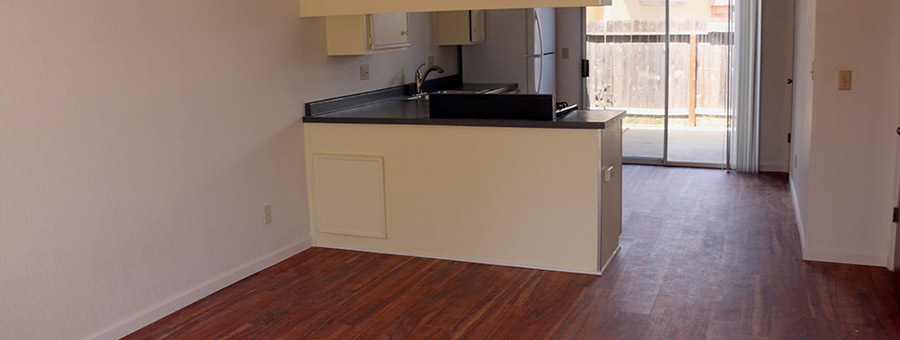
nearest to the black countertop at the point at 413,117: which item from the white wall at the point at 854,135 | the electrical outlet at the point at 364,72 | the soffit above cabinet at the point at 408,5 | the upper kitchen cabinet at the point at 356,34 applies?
the electrical outlet at the point at 364,72

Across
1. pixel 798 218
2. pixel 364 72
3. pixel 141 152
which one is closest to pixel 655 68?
pixel 798 218

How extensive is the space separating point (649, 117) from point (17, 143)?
5581 millimetres

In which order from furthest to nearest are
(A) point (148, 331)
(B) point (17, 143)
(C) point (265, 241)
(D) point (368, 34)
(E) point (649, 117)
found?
(E) point (649, 117) < (D) point (368, 34) < (C) point (265, 241) < (A) point (148, 331) < (B) point (17, 143)

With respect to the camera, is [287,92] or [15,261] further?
[287,92]

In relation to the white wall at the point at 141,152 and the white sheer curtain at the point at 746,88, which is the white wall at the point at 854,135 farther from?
the white wall at the point at 141,152

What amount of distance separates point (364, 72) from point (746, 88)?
3.42 meters

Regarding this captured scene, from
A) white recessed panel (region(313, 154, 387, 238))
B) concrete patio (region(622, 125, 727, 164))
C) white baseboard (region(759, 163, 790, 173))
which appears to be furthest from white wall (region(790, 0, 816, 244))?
white recessed panel (region(313, 154, 387, 238))

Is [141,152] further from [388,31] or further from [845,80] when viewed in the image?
[845,80]

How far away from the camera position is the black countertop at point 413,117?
403 centimetres

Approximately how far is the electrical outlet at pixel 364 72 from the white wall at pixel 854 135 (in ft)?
8.82

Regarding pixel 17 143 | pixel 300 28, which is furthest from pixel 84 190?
pixel 300 28

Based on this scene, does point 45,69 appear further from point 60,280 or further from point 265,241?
point 265,241

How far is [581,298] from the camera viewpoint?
3.77 m

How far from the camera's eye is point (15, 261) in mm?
2953
